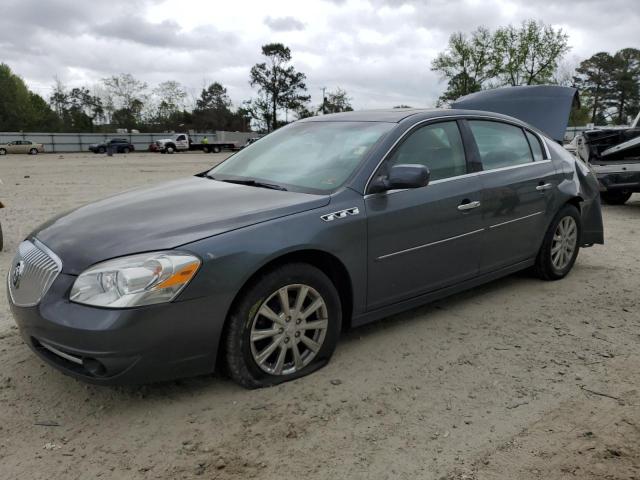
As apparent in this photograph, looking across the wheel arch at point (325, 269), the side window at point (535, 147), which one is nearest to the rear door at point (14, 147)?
the side window at point (535, 147)

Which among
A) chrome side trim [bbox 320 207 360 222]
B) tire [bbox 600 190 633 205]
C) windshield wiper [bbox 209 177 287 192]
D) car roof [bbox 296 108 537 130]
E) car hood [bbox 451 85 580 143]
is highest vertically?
car hood [bbox 451 85 580 143]

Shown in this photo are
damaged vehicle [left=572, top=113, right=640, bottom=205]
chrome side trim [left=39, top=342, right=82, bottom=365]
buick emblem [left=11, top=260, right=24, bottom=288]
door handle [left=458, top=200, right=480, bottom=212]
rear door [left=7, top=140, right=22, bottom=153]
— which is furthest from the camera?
rear door [left=7, top=140, right=22, bottom=153]

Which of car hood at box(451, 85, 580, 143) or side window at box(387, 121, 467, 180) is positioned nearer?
side window at box(387, 121, 467, 180)

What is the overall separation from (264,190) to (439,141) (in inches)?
54.6

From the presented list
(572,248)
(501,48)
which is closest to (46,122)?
(501,48)

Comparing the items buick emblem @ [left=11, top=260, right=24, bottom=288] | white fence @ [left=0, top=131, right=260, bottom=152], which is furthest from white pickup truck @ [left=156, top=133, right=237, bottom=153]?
buick emblem @ [left=11, top=260, right=24, bottom=288]

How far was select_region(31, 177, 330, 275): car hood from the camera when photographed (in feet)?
9.23

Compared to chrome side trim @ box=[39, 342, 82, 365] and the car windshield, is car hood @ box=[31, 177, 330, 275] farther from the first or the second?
chrome side trim @ box=[39, 342, 82, 365]

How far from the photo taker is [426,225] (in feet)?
12.3

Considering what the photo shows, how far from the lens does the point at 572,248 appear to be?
5250mm

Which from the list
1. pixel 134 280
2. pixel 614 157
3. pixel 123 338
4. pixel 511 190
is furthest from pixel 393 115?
pixel 614 157

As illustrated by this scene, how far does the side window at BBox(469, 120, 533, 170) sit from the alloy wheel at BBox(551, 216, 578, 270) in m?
0.73

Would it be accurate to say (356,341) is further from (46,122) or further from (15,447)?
(46,122)

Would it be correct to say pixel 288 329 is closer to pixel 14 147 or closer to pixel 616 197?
pixel 616 197
